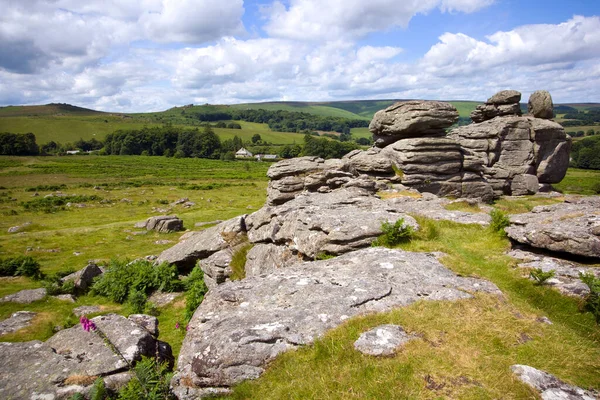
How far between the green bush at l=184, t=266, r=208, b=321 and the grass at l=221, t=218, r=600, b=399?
1256cm

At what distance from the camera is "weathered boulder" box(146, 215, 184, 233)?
4459 cm

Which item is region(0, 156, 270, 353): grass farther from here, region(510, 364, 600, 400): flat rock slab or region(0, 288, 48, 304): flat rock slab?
region(510, 364, 600, 400): flat rock slab

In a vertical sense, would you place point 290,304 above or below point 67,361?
above

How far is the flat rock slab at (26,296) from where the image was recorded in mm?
23734

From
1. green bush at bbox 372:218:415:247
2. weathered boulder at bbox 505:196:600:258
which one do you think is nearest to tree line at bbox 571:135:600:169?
weathered boulder at bbox 505:196:600:258

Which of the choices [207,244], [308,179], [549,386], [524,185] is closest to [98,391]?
[549,386]

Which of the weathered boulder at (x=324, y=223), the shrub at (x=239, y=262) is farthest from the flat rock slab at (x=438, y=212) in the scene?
the shrub at (x=239, y=262)

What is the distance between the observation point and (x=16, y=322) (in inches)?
786


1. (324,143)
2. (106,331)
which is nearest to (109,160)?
(324,143)

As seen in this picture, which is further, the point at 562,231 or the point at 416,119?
the point at 416,119

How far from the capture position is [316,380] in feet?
26.1

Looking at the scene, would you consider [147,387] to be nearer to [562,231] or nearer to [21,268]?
[562,231]

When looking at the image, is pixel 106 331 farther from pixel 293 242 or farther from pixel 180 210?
pixel 180 210

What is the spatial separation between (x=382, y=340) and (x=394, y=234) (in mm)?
7718
